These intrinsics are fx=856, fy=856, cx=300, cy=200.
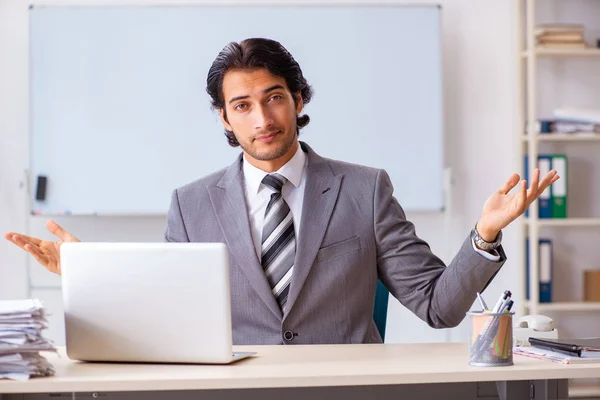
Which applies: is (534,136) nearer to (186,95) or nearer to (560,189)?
(560,189)

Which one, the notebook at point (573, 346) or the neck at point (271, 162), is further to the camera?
the neck at point (271, 162)

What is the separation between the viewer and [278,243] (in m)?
2.26

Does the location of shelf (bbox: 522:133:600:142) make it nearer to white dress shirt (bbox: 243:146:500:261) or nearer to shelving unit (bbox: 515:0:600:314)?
shelving unit (bbox: 515:0:600:314)

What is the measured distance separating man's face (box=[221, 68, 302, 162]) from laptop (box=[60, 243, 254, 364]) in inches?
28.1

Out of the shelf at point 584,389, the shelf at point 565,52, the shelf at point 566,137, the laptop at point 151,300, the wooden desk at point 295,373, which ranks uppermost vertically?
the shelf at point 565,52

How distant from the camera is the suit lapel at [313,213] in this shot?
218 centimetres

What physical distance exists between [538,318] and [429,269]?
1.00ft

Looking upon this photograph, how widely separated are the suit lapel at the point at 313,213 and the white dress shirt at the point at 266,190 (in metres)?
0.03

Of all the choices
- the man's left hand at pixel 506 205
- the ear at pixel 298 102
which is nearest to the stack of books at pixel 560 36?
the ear at pixel 298 102

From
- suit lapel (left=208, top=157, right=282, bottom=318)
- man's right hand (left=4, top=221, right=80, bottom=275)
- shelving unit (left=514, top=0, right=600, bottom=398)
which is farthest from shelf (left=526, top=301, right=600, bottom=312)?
man's right hand (left=4, top=221, right=80, bottom=275)

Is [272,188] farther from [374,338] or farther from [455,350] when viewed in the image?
[455,350]

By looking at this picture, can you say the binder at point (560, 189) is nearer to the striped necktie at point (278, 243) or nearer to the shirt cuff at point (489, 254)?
Result: the striped necktie at point (278, 243)

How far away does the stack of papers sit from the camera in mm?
1535

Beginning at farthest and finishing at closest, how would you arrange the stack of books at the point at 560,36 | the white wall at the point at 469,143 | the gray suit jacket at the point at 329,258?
the white wall at the point at 469,143, the stack of books at the point at 560,36, the gray suit jacket at the point at 329,258
